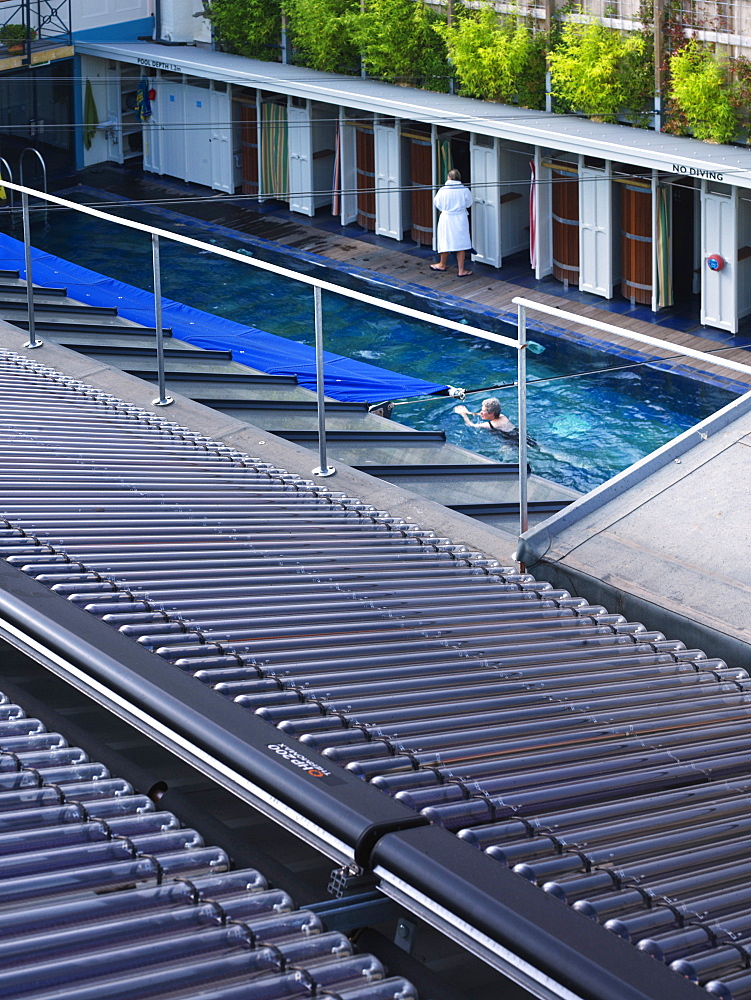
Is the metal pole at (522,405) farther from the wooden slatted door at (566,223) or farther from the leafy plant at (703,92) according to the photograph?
the wooden slatted door at (566,223)

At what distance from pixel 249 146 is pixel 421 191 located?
4.60 m

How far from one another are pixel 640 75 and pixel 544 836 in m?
18.5

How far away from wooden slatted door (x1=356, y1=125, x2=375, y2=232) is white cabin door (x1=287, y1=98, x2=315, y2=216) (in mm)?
960

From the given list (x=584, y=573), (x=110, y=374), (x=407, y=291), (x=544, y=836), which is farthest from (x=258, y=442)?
(x=407, y=291)

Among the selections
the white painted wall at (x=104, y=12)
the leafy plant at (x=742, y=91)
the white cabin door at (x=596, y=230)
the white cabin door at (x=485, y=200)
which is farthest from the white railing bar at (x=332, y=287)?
the white painted wall at (x=104, y=12)

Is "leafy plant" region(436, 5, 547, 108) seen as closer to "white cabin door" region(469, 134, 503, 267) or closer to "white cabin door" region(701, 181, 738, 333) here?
"white cabin door" region(469, 134, 503, 267)

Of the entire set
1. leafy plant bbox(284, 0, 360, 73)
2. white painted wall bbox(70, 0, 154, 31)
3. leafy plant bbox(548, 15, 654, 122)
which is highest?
white painted wall bbox(70, 0, 154, 31)

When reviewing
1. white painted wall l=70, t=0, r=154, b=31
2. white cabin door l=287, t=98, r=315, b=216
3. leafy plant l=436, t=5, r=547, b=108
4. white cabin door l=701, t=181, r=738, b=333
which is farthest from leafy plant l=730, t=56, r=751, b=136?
white painted wall l=70, t=0, r=154, b=31

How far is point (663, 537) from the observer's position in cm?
716

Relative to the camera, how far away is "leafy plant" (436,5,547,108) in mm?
21469

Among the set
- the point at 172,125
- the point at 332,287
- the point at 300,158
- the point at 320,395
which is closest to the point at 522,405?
the point at 332,287

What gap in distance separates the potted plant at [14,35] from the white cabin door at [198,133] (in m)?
3.07

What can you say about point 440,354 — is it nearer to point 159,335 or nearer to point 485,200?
point 485,200

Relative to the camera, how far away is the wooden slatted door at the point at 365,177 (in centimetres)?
2398
